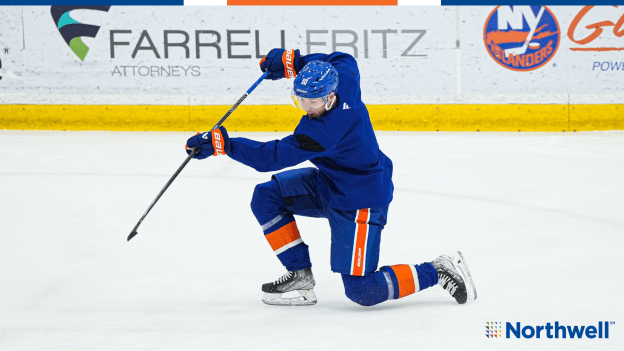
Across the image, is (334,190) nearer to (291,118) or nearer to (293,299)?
(293,299)

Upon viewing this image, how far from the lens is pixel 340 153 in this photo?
2.43 meters

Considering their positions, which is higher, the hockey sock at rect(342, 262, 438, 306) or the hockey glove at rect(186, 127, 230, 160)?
the hockey glove at rect(186, 127, 230, 160)

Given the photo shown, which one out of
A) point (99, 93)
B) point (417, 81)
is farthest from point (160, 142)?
point (417, 81)

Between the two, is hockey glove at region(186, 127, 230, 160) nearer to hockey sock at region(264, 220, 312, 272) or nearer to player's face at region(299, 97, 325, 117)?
player's face at region(299, 97, 325, 117)

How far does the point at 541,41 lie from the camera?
24.4 feet

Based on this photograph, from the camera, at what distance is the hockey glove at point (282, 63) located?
2.99m

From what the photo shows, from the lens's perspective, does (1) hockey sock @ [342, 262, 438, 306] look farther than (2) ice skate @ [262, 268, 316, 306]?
No

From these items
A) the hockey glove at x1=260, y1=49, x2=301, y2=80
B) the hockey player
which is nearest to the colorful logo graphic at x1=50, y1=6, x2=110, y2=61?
the hockey glove at x1=260, y1=49, x2=301, y2=80

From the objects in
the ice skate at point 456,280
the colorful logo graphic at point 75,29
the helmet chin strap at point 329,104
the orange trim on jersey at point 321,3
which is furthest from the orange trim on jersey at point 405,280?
the colorful logo graphic at point 75,29

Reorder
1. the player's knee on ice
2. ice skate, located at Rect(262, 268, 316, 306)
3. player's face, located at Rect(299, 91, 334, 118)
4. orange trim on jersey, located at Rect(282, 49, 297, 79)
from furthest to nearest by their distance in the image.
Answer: orange trim on jersey, located at Rect(282, 49, 297, 79)
ice skate, located at Rect(262, 268, 316, 306)
the player's knee on ice
player's face, located at Rect(299, 91, 334, 118)

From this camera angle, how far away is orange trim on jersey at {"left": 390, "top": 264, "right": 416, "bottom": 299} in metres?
2.49

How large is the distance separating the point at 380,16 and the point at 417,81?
79cm

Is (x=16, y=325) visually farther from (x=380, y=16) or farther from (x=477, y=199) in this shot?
(x=380, y=16)

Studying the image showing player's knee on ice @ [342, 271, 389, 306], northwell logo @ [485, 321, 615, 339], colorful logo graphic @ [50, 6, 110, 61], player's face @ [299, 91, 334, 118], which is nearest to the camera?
northwell logo @ [485, 321, 615, 339]
